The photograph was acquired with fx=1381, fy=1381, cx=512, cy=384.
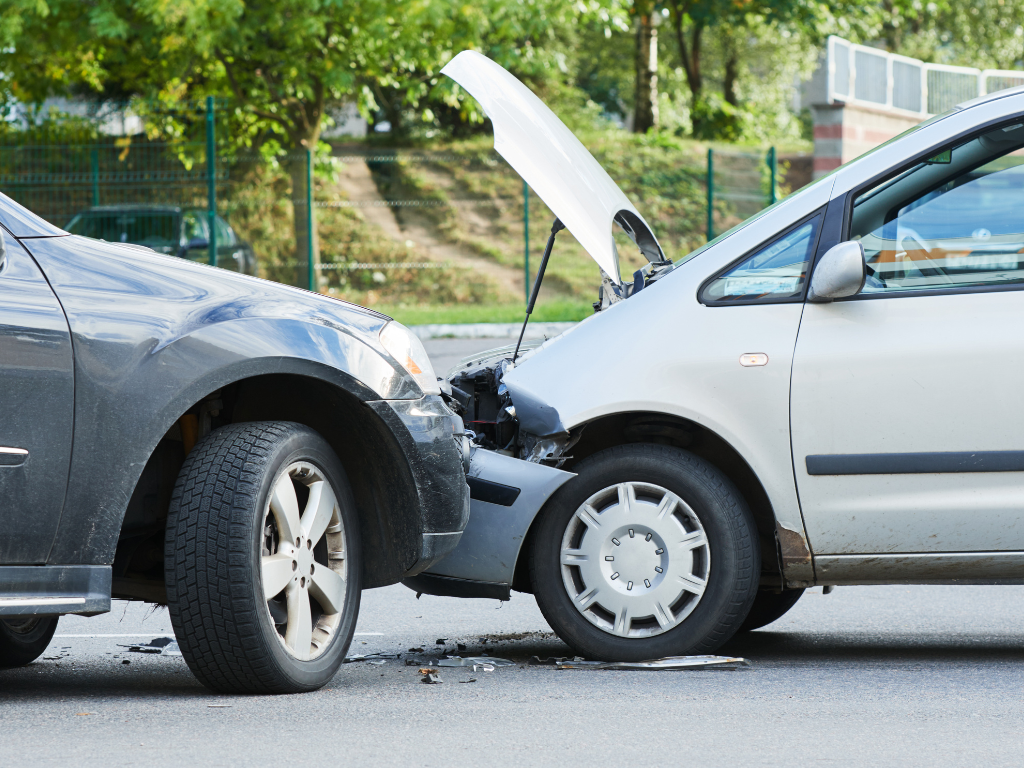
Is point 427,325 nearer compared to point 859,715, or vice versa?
point 859,715

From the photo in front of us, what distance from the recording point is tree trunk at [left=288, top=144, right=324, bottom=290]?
19719mm

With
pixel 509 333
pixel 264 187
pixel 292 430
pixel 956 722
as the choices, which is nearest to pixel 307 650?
pixel 292 430

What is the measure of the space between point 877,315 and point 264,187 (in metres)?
16.0

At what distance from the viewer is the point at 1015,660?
4.71m

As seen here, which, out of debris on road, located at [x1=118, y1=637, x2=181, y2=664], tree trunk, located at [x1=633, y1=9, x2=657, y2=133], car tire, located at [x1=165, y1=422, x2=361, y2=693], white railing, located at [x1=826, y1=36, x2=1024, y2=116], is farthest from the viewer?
tree trunk, located at [x1=633, y1=9, x2=657, y2=133]

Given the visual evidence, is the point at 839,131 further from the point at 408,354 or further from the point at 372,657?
the point at 408,354

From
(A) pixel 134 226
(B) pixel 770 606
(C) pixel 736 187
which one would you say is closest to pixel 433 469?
(B) pixel 770 606

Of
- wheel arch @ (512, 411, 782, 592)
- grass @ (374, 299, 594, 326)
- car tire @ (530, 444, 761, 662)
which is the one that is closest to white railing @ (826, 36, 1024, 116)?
grass @ (374, 299, 594, 326)

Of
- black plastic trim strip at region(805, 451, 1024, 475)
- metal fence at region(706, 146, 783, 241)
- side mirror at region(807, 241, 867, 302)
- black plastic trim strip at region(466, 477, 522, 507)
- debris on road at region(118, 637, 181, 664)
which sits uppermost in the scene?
A: metal fence at region(706, 146, 783, 241)

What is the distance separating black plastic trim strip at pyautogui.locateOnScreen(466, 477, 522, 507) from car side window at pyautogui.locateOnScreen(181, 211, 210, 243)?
45.2 feet

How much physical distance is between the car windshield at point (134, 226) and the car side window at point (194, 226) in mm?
119

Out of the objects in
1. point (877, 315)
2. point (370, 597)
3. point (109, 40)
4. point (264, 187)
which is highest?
point (109, 40)

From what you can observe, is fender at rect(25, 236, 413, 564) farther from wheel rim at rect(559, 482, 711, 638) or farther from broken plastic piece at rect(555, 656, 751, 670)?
broken plastic piece at rect(555, 656, 751, 670)

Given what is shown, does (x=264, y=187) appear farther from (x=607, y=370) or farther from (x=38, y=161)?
(x=607, y=370)
